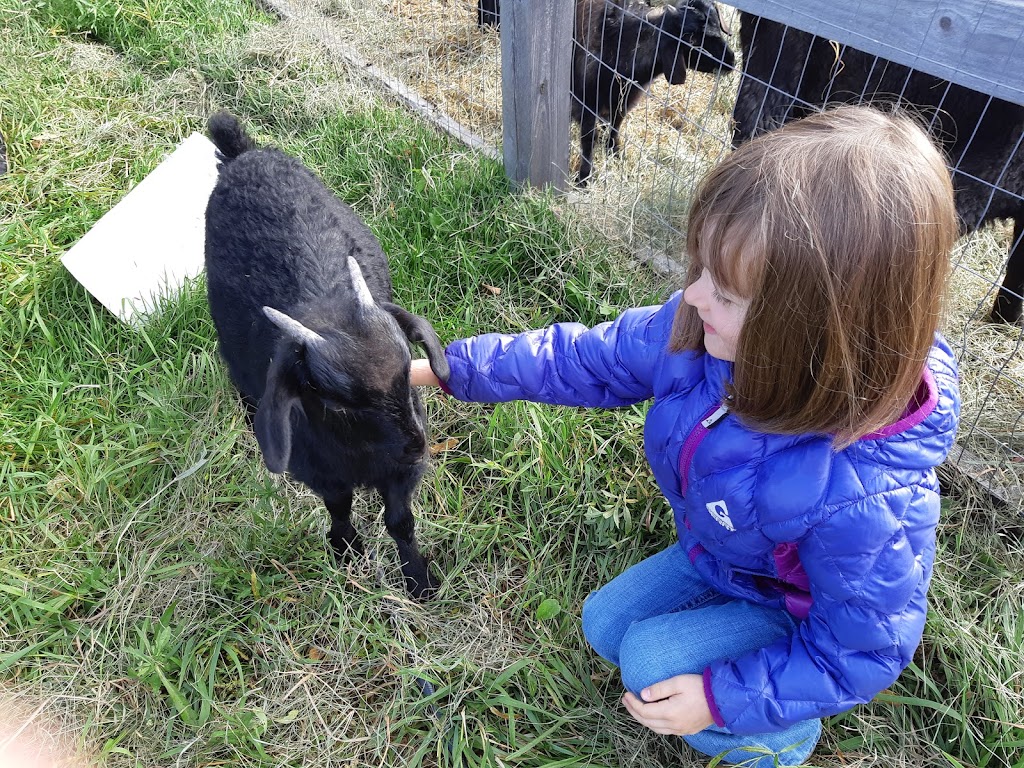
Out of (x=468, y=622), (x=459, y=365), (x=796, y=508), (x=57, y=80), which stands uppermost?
(x=796, y=508)

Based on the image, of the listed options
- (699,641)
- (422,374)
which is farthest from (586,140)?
(699,641)

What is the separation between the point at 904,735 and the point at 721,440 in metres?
1.11

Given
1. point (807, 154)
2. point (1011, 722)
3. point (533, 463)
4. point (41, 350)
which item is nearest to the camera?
point (807, 154)

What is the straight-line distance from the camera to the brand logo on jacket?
1763 mm

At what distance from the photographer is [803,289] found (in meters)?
1.38

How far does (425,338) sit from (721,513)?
37.8 inches

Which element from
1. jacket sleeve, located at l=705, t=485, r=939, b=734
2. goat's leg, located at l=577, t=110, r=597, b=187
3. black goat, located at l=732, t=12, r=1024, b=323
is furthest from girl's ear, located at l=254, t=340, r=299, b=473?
goat's leg, located at l=577, t=110, r=597, b=187

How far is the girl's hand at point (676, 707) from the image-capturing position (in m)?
1.73

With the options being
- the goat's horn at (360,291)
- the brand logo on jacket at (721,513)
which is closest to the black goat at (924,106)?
the brand logo on jacket at (721,513)

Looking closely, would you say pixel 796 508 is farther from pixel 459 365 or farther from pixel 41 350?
pixel 41 350

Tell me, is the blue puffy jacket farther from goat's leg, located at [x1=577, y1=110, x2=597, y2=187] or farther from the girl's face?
goat's leg, located at [x1=577, y1=110, x2=597, y2=187]

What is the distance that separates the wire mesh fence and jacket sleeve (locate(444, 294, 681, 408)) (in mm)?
1027

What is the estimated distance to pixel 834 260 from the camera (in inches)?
53.0

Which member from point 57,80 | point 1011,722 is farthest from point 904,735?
point 57,80
